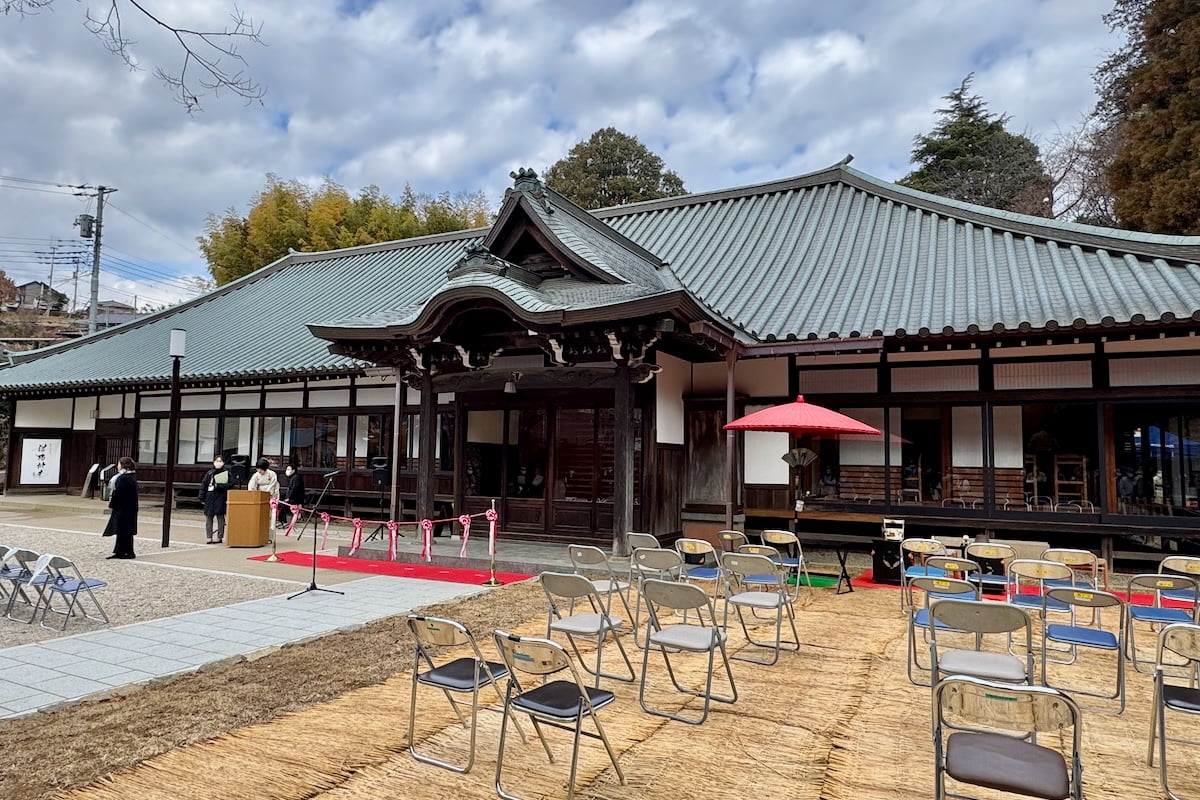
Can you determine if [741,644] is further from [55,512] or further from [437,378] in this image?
[55,512]

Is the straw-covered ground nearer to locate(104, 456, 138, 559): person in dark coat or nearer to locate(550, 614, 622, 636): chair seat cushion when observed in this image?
locate(550, 614, 622, 636): chair seat cushion

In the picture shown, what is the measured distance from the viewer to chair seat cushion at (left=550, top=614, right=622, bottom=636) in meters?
4.22

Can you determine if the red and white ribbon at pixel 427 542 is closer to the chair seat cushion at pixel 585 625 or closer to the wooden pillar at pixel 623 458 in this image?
the wooden pillar at pixel 623 458

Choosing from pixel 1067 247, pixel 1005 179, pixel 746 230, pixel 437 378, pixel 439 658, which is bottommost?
pixel 439 658

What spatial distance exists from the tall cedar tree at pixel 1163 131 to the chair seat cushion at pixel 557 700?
53.8 feet

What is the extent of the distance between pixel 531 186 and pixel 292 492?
723 cm

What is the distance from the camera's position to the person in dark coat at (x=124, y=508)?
364 inches

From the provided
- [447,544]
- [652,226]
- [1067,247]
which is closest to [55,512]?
[447,544]

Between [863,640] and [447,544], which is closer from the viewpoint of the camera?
[863,640]

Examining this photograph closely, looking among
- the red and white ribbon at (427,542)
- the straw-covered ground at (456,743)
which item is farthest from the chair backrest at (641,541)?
the red and white ribbon at (427,542)

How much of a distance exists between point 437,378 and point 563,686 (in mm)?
7615

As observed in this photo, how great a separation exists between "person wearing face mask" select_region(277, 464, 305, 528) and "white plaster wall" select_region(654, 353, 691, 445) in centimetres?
713

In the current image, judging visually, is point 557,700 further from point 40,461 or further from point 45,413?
point 45,413

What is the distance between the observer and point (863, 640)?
562 centimetres
